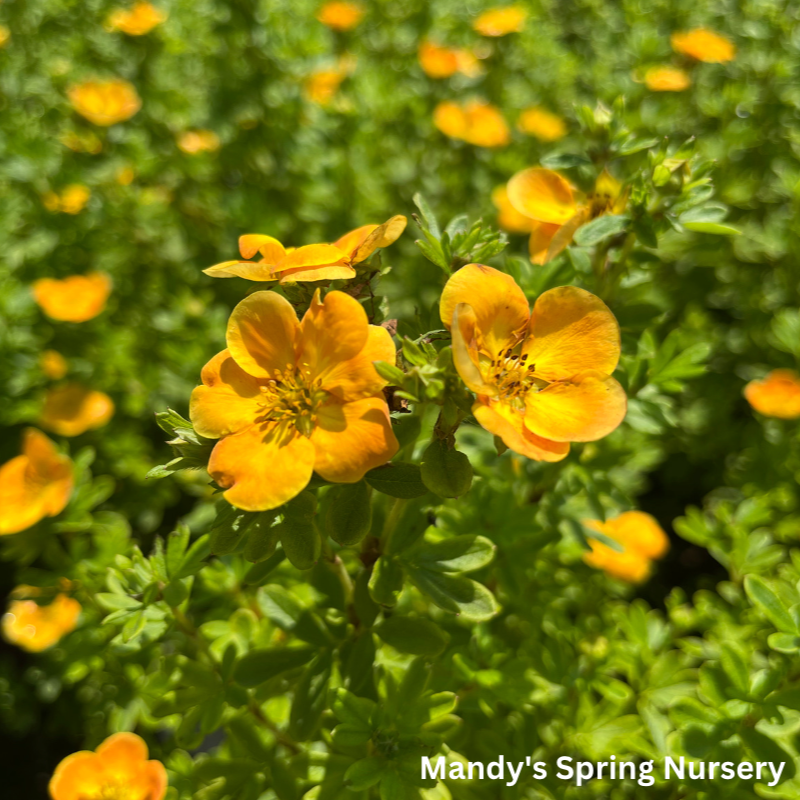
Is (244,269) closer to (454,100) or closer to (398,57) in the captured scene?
(454,100)

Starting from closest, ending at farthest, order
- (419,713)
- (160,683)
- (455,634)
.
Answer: (419,713) → (160,683) → (455,634)

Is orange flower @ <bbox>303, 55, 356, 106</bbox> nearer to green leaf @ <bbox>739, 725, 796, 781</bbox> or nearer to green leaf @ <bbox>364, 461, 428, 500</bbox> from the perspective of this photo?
green leaf @ <bbox>364, 461, 428, 500</bbox>

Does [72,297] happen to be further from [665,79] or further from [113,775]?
[665,79]

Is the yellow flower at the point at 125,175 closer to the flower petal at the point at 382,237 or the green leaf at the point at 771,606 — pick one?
the flower petal at the point at 382,237

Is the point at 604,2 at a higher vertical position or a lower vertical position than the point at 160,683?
higher

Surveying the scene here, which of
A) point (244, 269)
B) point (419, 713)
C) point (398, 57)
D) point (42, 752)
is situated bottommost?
point (42, 752)

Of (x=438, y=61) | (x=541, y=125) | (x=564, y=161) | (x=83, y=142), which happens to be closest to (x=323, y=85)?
(x=438, y=61)

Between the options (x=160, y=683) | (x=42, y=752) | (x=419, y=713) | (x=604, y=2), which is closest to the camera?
(x=419, y=713)

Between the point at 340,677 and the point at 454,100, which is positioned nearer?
the point at 340,677

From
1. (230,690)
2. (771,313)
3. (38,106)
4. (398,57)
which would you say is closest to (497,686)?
(230,690)
